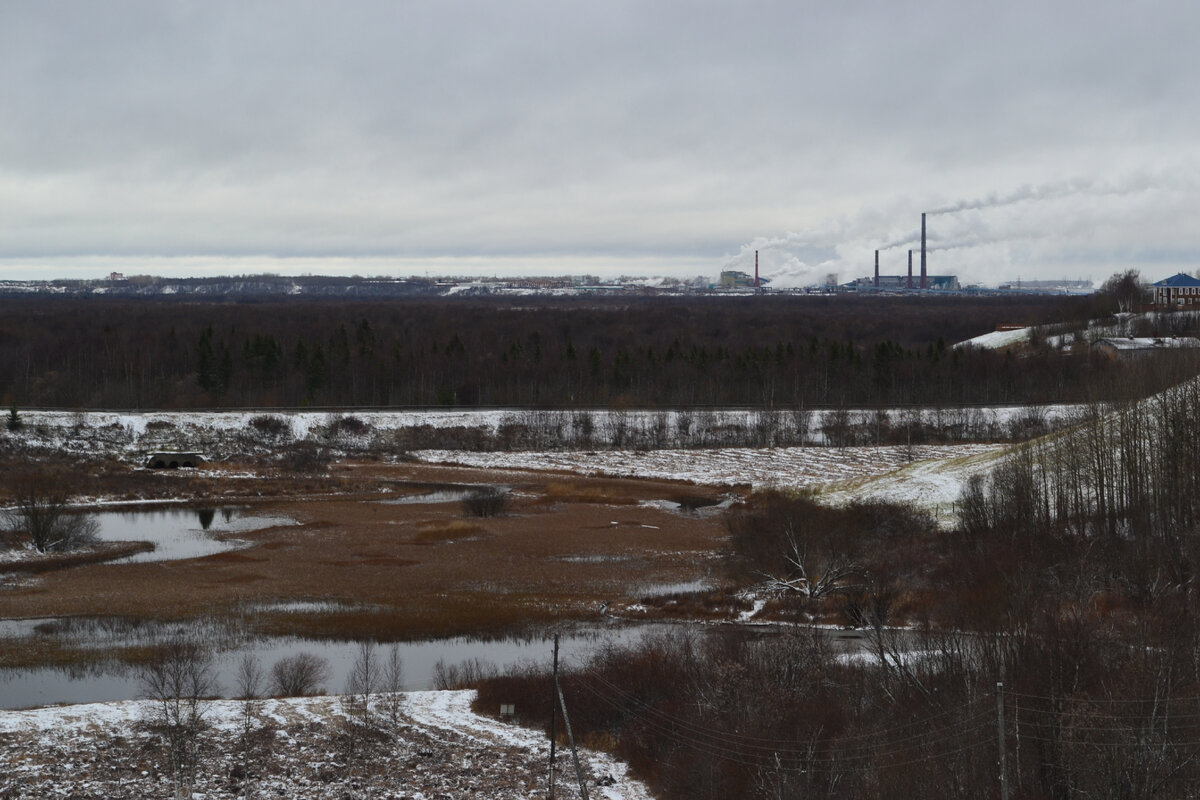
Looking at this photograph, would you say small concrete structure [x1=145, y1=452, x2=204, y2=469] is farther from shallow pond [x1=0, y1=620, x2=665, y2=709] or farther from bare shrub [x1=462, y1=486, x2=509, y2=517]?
shallow pond [x1=0, y1=620, x2=665, y2=709]

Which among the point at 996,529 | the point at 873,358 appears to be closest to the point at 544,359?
the point at 873,358

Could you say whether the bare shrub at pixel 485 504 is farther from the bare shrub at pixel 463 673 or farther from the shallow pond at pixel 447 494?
the bare shrub at pixel 463 673

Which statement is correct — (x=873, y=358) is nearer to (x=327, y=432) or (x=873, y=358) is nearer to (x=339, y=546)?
(x=327, y=432)

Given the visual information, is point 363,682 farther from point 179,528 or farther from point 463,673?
point 179,528

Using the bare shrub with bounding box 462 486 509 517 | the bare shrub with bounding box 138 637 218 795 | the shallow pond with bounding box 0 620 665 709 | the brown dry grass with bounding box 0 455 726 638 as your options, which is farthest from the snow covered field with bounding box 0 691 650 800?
the bare shrub with bounding box 462 486 509 517

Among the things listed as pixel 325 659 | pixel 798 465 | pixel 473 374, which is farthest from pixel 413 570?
pixel 473 374

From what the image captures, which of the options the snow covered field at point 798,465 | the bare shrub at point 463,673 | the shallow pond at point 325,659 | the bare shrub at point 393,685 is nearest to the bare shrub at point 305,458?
the snow covered field at point 798,465
